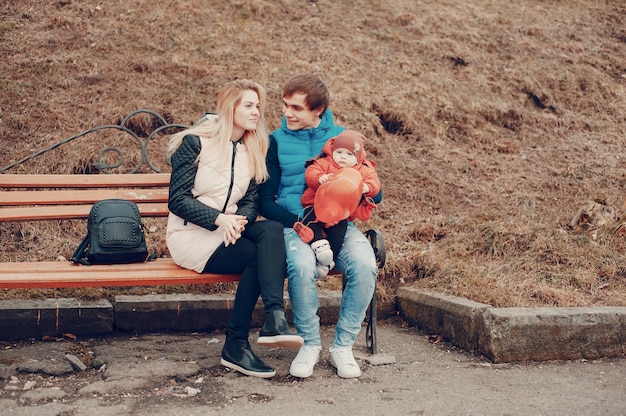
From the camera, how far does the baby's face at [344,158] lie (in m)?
4.07

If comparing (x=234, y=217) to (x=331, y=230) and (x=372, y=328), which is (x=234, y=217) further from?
(x=372, y=328)

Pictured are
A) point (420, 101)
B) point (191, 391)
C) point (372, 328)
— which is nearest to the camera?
point (191, 391)

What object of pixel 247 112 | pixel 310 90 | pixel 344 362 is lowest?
pixel 344 362

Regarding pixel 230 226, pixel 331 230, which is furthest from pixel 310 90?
pixel 230 226

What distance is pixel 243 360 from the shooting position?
3.90m

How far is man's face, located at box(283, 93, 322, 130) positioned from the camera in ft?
14.1

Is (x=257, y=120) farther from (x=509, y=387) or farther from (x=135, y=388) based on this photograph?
(x=509, y=387)

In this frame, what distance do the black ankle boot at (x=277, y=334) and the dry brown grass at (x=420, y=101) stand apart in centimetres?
149

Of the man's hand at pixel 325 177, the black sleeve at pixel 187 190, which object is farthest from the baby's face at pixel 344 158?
the black sleeve at pixel 187 190

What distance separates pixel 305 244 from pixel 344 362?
649mm

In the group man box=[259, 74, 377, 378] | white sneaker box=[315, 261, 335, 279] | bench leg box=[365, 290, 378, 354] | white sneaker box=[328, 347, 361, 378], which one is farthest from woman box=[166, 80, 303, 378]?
bench leg box=[365, 290, 378, 354]

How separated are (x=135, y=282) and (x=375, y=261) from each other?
1.28m

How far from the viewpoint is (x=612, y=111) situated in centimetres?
793

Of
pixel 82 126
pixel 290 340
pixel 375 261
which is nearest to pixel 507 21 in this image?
pixel 82 126
